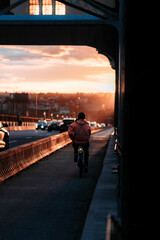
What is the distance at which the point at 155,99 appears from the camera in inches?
134

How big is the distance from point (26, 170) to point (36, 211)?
6639 millimetres

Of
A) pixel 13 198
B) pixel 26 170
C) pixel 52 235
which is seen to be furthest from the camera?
pixel 26 170

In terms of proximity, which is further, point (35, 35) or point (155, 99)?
point (35, 35)

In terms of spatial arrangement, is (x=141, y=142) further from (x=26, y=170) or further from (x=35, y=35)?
(x=35, y=35)

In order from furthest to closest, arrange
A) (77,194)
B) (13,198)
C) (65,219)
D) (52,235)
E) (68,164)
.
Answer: (68,164), (77,194), (13,198), (65,219), (52,235)

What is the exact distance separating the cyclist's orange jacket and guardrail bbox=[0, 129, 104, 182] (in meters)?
1.82

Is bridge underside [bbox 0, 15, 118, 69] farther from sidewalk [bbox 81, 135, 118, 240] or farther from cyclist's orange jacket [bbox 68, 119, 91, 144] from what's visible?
sidewalk [bbox 81, 135, 118, 240]

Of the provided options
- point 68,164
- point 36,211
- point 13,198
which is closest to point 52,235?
point 36,211

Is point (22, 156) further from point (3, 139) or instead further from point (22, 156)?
point (3, 139)

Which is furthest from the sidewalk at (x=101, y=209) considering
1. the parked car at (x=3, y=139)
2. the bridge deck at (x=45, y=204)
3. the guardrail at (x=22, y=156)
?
the parked car at (x=3, y=139)

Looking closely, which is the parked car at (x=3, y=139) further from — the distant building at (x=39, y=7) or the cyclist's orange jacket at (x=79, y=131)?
the distant building at (x=39, y=7)

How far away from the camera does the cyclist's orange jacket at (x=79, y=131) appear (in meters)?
12.6

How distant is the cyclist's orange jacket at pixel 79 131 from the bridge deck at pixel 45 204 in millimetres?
1176

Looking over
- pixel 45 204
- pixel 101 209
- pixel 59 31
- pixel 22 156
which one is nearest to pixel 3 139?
pixel 22 156
